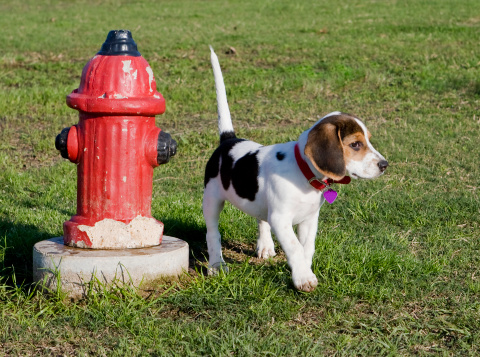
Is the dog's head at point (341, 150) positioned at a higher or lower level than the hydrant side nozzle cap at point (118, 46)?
lower

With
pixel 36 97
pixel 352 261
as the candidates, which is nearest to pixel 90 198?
pixel 352 261

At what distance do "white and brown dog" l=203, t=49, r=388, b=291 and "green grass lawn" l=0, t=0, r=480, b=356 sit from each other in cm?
20

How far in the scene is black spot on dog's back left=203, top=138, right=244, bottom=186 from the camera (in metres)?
3.99

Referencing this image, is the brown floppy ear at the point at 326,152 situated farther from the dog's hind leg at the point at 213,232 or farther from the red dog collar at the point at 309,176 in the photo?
the dog's hind leg at the point at 213,232

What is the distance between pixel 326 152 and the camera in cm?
345

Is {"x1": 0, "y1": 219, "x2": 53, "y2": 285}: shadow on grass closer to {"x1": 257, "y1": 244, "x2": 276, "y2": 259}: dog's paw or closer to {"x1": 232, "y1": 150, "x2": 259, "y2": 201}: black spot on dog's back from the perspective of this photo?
{"x1": 232, "y1": 150, "x2": 259, "y2": 201}: black spot on dog's back

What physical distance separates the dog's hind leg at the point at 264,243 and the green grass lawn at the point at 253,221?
0.09m

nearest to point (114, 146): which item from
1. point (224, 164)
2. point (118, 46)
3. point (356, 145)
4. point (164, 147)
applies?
point (164, 147)

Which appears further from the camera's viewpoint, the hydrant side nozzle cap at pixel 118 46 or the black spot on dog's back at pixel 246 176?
the black spot on dog's back at pixel 246 176

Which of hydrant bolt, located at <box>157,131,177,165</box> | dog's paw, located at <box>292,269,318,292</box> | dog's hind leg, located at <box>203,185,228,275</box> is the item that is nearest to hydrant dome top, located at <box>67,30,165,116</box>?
hydrant bolt, located at <box>157,131,177,165</box>

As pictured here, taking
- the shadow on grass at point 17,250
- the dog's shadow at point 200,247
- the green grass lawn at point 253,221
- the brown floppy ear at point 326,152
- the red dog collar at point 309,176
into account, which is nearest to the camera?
the green grass lawn at point 253,221

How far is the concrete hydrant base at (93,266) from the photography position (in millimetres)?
3453

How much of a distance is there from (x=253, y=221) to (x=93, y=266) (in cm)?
169

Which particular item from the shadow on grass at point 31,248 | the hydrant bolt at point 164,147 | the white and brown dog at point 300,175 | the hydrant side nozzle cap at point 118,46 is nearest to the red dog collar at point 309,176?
the white and brown dog at point 300,175
